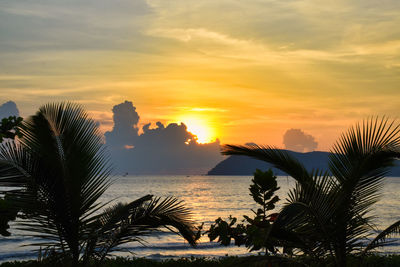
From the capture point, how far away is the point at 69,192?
7.07m

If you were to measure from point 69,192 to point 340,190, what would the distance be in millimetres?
4031

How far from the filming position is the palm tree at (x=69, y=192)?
6.99 meters

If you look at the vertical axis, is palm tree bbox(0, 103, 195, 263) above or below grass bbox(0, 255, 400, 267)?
above

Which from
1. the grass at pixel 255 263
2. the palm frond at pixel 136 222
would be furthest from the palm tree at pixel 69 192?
the grass at pixel 255 263

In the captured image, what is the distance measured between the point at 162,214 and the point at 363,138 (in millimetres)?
3206

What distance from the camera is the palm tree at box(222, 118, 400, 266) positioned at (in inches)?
256

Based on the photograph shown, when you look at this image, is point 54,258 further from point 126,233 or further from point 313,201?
point 313,201

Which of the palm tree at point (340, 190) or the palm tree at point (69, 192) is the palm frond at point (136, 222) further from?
the palm tree at point (340, 190)

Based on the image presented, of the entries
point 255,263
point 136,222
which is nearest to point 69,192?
point 136,222

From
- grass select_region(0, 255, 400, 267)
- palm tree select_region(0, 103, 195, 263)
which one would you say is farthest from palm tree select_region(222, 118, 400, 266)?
palm tree select_region(0, 103, 195, 263)

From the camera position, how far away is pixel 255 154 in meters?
6.66

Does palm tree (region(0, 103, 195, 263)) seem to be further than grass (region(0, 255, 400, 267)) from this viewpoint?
Yes

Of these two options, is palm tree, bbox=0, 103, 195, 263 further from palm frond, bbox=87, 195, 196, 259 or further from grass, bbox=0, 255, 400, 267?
grass, bbox=0, 255, 400, 267

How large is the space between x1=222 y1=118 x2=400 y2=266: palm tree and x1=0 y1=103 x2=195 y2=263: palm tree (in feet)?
5.53
